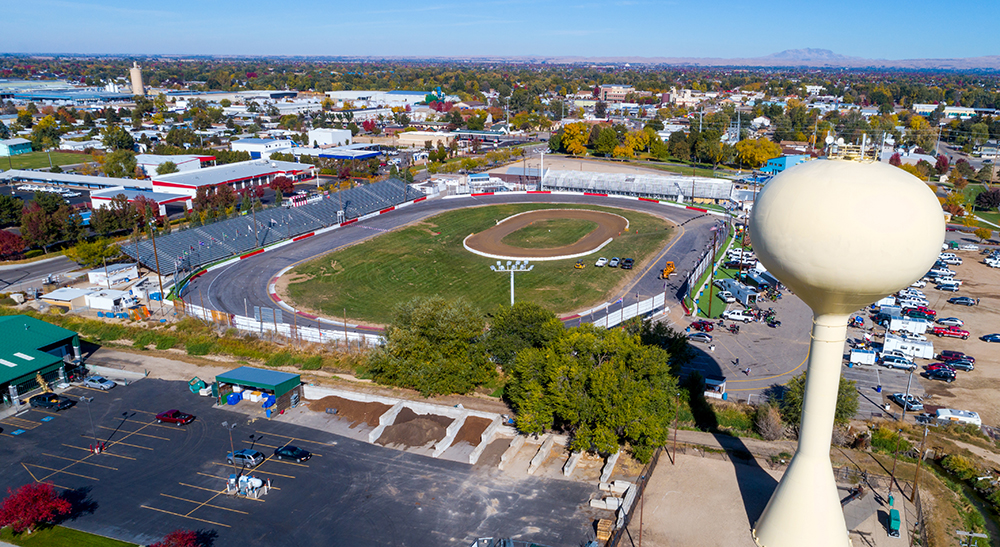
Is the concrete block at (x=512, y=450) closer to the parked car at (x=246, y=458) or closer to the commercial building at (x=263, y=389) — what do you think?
the parked car at (x=246, y=458)

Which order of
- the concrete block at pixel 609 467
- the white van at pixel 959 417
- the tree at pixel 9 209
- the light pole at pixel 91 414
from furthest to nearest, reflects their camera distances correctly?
the tree at pixel 9 209, the white van at pixel 959 417, the light pole at pixel 91 414, the concrete block at pixel 609 467

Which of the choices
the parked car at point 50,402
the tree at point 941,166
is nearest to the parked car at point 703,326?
the parked car at point 50,402

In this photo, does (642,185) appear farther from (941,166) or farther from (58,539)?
(58,539)

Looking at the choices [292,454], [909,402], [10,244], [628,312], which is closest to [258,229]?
[10,244]

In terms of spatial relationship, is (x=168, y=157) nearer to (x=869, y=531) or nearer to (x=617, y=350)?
(x=617, y=350)

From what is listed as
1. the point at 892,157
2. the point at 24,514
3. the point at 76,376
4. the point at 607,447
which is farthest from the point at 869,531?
the point at 892,157

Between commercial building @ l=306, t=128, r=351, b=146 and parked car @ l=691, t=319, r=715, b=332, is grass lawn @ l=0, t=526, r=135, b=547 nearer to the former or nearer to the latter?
parked car @ l=691, t=319, r=715, b=332
